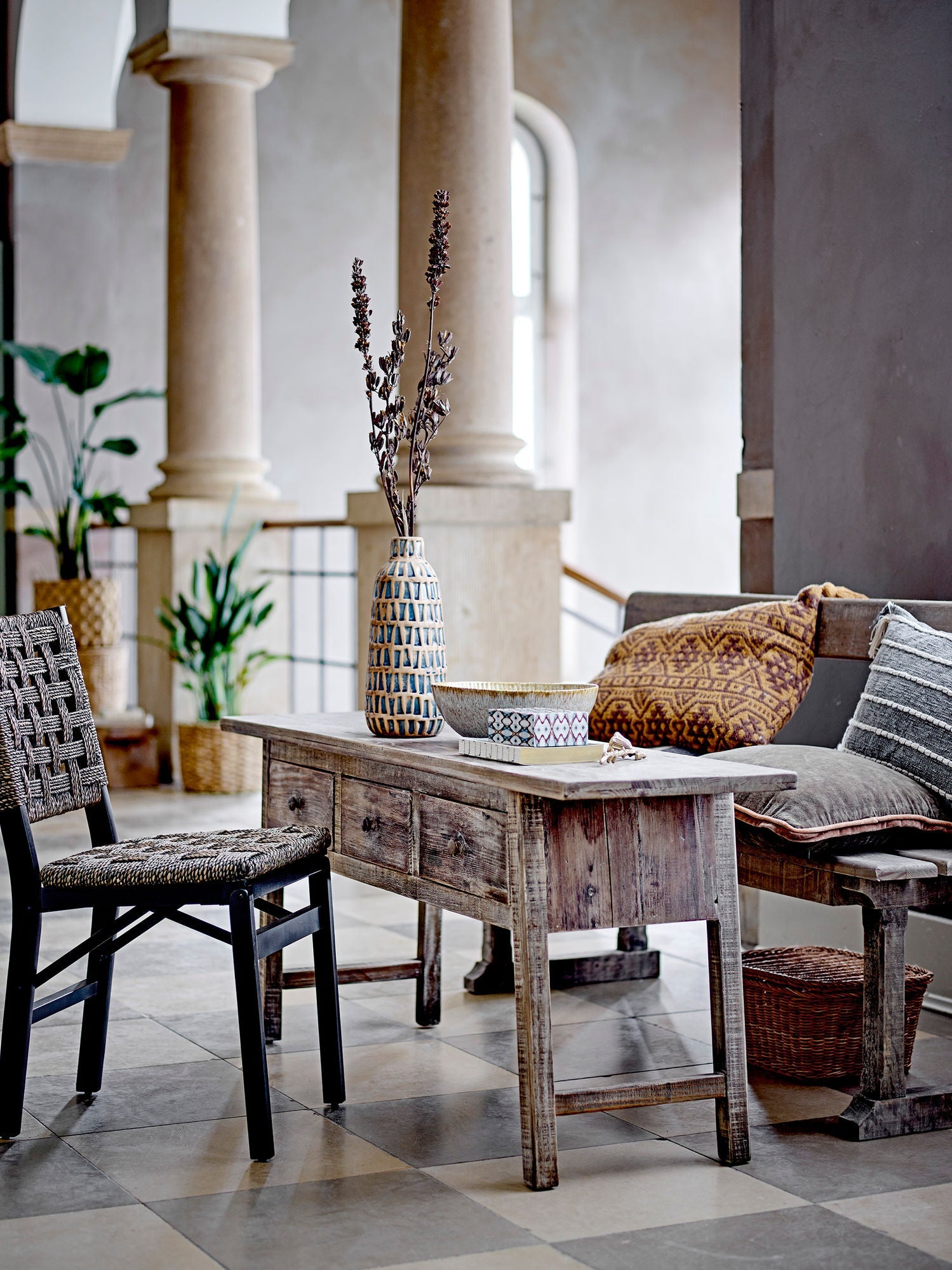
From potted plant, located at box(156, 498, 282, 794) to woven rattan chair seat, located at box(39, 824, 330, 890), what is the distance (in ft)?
12.4

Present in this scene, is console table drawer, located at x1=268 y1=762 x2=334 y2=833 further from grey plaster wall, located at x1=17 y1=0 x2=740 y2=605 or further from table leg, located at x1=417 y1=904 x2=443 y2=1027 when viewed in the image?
grey plaster wall, located at x1=17 y1=0 x2=740 y2=605

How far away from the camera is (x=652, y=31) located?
10.5m

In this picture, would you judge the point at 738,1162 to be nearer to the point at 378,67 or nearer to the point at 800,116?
the point at 800,116

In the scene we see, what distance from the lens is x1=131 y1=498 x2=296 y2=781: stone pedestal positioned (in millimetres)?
7008

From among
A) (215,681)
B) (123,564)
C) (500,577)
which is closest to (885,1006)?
(500,577)

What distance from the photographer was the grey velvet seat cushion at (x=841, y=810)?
2.72 meters

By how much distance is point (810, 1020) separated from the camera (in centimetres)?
291

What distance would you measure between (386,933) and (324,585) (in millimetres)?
5899

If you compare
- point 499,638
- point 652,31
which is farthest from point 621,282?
point 499,638

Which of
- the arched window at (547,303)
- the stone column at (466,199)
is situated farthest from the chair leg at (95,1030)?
the arched window at (547,303)

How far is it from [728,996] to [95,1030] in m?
1.08

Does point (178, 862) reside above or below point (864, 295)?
below

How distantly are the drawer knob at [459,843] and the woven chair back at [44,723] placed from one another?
0.66 meters

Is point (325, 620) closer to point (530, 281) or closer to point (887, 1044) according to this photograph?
point (530, 281)
